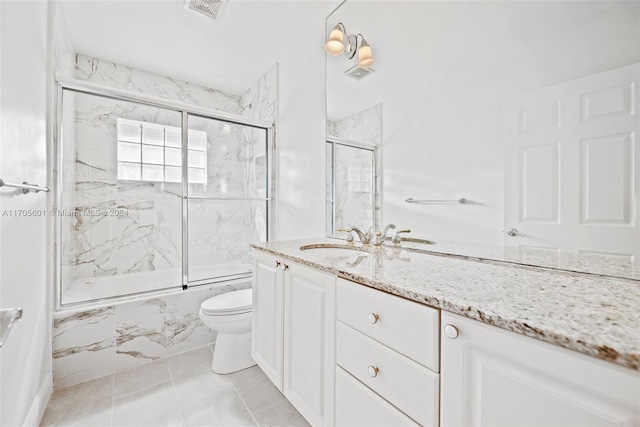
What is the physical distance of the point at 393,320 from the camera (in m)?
0.78

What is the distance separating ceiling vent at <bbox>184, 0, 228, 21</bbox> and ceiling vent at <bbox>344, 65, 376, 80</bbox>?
0.92m

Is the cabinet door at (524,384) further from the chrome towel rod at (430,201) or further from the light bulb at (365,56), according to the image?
the light bulb at (365,56)

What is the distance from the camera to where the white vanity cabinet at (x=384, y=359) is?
2.28 feet

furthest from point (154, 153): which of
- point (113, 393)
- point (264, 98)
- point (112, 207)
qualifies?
point (113, 393)

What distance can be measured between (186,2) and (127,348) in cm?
234

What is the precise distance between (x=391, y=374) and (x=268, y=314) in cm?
84

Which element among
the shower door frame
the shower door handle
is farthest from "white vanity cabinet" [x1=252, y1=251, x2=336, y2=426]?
Result: the shower door handle

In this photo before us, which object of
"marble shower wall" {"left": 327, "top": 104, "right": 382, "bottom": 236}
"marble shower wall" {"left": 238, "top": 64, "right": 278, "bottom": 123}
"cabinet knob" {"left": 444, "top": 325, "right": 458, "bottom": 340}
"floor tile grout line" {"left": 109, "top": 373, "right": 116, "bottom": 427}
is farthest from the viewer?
"marble shower wall" {"left": 238, "top": 64, "right": 278, "bottom": 123}

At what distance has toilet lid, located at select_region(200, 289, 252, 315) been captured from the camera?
5.88ft

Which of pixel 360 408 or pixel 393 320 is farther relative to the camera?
pixel 360 408

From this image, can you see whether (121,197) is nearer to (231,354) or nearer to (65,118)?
(65,118)

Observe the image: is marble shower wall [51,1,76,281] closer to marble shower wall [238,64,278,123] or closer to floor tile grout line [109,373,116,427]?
floor tile grout line [109,373,116,427]

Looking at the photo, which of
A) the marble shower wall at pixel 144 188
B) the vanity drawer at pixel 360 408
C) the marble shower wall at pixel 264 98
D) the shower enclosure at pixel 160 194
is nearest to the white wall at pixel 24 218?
the shower enclosure at pixel 160 194

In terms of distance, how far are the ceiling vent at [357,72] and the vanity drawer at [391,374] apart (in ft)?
4.81
